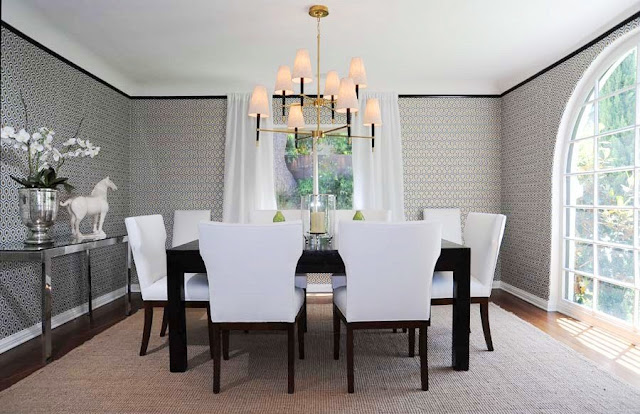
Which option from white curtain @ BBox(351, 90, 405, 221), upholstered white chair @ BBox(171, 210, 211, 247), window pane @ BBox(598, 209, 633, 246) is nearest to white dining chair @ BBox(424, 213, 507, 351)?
window pane @ BBox(598, 209, 633, 246)

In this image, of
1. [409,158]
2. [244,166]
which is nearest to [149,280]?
[244,166]

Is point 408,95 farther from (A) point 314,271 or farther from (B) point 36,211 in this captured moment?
(B) point 36,211

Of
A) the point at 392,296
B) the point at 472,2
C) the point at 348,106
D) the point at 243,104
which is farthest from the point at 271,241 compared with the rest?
the point at 243,104

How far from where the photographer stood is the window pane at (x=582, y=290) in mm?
3785

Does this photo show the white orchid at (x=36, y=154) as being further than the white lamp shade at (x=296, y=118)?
No

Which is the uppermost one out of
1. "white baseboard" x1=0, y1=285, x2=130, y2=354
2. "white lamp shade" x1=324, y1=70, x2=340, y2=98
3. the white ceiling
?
the white ceiling

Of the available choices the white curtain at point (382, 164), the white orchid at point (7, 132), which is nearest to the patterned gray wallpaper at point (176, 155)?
the white curtain at point (382, 164)

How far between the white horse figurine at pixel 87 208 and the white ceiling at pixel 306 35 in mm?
1199

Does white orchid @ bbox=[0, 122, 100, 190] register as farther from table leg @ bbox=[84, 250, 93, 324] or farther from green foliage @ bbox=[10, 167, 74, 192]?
table leg @ bbox=[84, 250, 93, 324]

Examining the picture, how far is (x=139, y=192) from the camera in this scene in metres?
5.13

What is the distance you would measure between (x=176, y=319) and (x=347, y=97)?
1.72 metres

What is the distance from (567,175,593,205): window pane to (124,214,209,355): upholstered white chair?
3.23m

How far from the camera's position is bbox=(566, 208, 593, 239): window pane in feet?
12.5

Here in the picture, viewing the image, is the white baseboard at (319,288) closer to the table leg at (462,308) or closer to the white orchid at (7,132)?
the table leg at (462,308)
